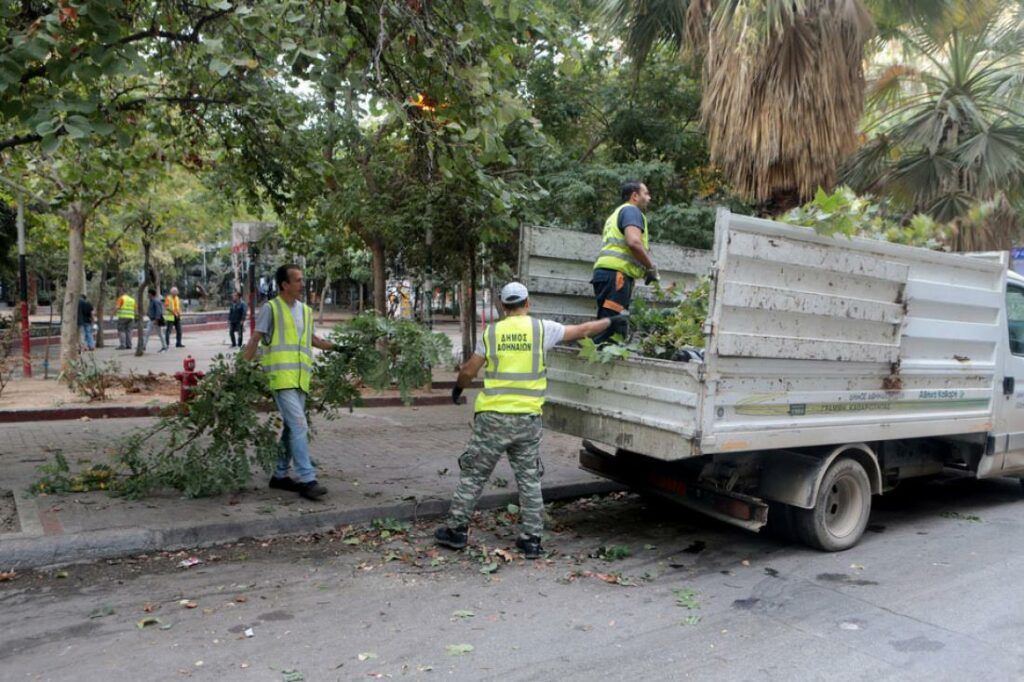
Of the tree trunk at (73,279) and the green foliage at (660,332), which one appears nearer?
the green foliage at (660,332)

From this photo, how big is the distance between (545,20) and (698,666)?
4807mm

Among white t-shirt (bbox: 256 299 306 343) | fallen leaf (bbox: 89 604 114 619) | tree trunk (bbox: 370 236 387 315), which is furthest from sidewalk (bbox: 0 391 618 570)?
tree trunk (bbox: 370 236 387 315)

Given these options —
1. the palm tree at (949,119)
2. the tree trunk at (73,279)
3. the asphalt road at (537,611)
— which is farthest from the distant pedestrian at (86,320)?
the palm tree at (949,119)

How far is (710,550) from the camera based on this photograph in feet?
18.9

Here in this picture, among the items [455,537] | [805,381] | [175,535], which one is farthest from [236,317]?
[805,381]

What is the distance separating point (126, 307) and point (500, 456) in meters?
17.7

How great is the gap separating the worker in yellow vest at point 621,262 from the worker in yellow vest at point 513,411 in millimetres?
958

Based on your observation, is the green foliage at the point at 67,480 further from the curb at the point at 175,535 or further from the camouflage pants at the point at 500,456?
the camouflage pants at the point at 500,456

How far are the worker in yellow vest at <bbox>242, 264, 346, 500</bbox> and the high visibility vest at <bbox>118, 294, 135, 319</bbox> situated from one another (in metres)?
15.6

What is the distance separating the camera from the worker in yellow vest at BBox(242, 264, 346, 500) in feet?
20.3

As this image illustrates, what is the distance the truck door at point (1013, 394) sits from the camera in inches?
270

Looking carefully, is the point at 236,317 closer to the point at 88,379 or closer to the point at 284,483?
the point at 88,379

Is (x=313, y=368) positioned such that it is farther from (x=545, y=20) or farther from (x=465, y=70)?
(x=545, y=20)

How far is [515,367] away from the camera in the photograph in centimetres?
527
